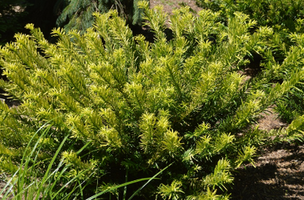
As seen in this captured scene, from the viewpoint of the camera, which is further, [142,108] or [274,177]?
[274,177]

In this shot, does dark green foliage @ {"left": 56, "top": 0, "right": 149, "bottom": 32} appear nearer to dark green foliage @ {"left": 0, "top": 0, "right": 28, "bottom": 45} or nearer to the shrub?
dark green foliage @ {"left": 0, "top": 0, "right": 28, "bottom": 45}

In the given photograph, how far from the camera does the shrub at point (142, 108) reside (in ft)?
5.36

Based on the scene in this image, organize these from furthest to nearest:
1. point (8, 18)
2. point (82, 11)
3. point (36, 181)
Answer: point (8, 18)
point (82, 11)
point (36, 181)

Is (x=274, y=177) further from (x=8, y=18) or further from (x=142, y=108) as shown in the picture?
(x=8, y=18)

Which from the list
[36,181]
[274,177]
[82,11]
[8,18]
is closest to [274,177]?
[274,177]

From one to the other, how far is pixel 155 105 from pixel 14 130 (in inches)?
38.7

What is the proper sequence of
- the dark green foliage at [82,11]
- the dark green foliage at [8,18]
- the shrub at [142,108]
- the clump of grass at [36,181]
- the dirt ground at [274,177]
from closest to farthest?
1. the clump of grass at [36,181]
2. the shrub at [142,108]
3. the dirt ground at [274,177]
4. the dark green foliage at [82,11]
5. the dark green foliage at [8,18]

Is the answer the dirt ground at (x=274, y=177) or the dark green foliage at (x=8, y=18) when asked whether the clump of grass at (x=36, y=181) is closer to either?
the dirt ground at (x=274, y=177)

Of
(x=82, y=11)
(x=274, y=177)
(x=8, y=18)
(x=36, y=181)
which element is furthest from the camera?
(x=8, y=18)

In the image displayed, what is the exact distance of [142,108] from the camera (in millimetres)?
1729

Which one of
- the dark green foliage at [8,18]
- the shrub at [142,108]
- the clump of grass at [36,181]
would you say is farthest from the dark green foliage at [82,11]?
the clump of grass at [36,181]

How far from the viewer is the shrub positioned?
163 cm

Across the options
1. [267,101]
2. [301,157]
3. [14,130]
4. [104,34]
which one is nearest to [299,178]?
[301,157]

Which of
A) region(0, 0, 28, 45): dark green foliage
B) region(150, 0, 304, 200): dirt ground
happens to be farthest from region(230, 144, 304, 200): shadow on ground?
region(0, 0, 28, 45): dark green foliage
